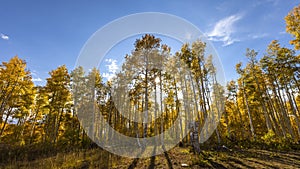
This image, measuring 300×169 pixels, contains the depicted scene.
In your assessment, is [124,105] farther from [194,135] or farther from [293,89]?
[293,89]

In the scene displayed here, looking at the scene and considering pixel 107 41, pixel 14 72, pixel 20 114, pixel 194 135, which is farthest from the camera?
pixel 20 114

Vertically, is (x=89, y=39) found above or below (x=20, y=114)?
above

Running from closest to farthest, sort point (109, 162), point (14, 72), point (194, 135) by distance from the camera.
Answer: point (109, 162)
point (194, 135)
point (14, 72)

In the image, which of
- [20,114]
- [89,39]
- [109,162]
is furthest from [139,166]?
[20,114]

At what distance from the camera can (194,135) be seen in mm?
9391

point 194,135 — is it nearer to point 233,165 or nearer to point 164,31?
point 233,165

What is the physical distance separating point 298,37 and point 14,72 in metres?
26.2

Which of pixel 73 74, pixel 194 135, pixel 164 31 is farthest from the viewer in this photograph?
pixel 73 74

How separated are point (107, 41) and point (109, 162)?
24.9 ft

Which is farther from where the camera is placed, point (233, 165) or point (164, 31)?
point (164, 31)

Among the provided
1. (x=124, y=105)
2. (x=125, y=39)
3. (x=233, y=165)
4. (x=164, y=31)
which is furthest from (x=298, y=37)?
(x=124, y=105)

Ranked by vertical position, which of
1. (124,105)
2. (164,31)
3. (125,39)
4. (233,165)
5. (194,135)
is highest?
(164,31)

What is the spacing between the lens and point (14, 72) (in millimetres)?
16328

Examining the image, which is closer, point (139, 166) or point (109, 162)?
point (139, 166)
